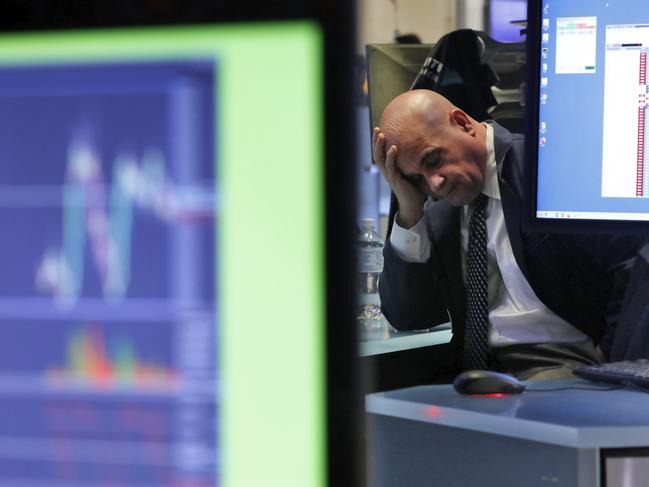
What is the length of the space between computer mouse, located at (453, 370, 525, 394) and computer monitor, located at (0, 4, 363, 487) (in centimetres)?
90

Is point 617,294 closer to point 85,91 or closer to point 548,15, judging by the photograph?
point 548,15

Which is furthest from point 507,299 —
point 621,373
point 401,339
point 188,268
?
point 188,268

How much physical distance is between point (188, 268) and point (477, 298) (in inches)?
60.8

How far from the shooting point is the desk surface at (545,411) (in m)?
1.09

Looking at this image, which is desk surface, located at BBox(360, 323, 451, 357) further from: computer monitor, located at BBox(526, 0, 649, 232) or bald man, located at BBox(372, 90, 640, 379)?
computer monitor, located at BBox(526, 0, 649, 232)

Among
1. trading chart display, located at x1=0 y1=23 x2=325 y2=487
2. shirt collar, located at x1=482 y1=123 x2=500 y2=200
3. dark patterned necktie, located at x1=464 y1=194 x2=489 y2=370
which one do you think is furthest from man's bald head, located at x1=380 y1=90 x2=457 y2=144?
trading chart display, located at x1=0 y1=23 x2=325 y2=487

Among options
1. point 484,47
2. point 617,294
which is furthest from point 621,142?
point 484,47

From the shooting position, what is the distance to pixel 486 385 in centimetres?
131

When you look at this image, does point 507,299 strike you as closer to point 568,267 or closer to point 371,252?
point 568,267

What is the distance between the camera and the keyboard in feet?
4.24

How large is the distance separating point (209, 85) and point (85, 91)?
6cm

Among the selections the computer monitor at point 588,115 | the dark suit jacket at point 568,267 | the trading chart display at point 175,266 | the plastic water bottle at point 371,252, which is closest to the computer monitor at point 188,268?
the trading chart display at point 175,266

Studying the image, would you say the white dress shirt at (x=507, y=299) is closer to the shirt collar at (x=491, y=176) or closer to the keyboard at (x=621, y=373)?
the shirt collar at (x=491, y=176)

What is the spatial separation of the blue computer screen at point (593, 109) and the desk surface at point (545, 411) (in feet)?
0.83
